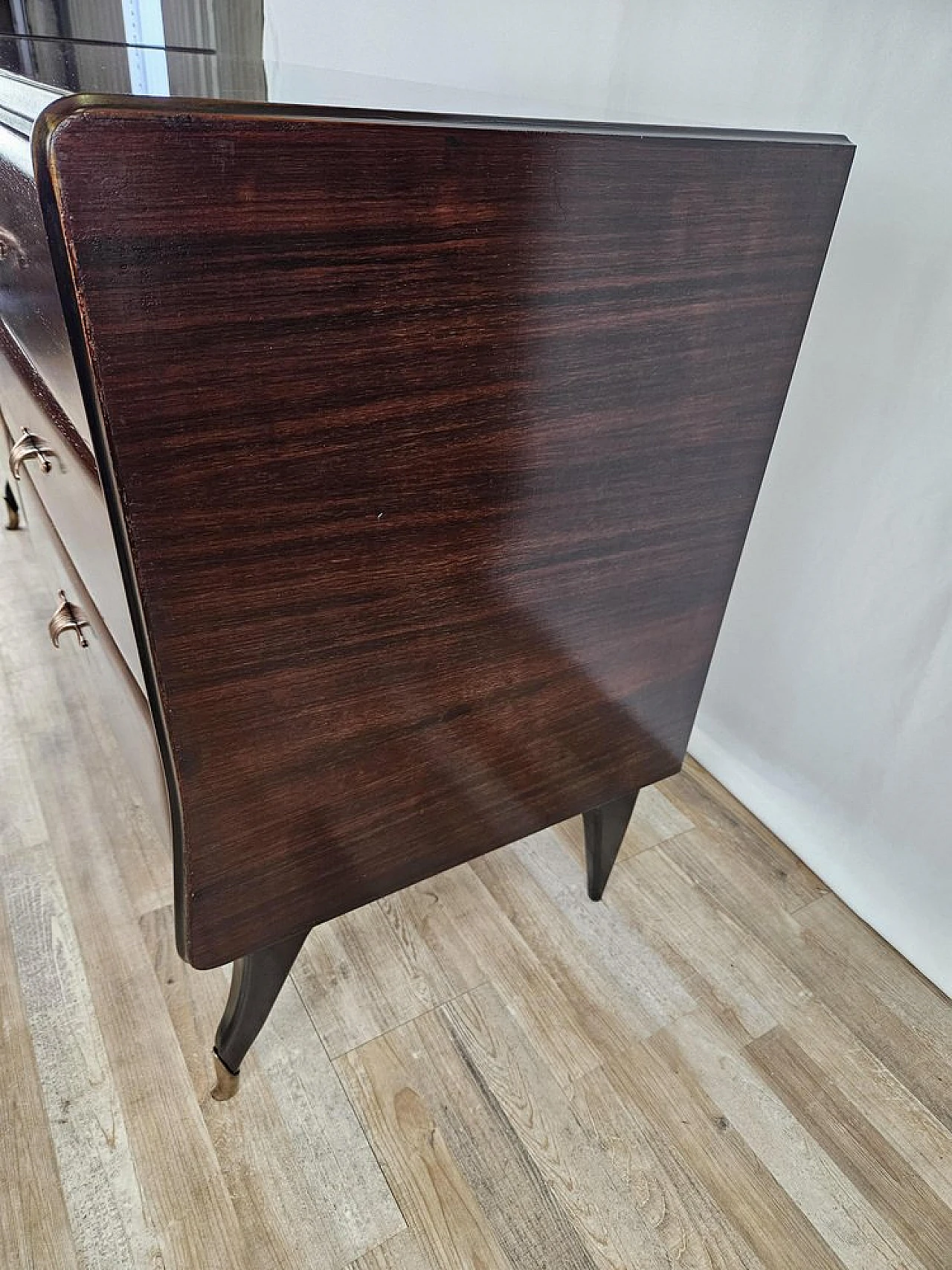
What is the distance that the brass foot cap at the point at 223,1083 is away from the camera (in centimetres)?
84

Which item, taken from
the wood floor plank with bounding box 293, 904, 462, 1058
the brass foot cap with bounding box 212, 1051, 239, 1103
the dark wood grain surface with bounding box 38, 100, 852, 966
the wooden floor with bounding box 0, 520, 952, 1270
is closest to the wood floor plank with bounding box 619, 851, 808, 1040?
the wooden floor with bounding box 0, 520, 952, 1270

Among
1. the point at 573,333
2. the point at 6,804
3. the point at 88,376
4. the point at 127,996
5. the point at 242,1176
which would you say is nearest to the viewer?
the point at 88,376

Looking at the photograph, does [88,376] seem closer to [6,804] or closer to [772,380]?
[772,380]

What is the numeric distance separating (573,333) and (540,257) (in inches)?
2.3

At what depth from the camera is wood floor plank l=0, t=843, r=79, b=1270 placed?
742 mm

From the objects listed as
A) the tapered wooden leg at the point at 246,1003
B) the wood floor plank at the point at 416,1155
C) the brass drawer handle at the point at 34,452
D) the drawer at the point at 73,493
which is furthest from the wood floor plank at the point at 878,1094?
the brass drawer handle at the point at 34,452

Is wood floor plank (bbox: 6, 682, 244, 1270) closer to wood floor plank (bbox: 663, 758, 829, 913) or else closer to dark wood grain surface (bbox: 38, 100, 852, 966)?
dark wood grain surface (bbox: 38, 100, 852, 966)

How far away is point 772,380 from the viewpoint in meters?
0.70

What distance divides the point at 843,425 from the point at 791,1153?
77cm

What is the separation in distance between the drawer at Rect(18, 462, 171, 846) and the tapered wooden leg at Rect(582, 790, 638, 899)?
0.46m

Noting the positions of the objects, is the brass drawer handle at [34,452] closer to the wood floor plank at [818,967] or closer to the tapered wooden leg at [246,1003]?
the tapered wooden leg at [246,1003]

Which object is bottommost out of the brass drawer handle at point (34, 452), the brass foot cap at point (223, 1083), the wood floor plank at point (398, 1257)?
the wood floor plank at point (398, 1257)

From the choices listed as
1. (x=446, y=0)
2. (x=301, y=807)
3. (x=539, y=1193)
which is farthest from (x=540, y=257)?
(x=446, y=0)

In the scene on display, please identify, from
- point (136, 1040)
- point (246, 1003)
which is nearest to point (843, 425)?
point (246, 1003)
